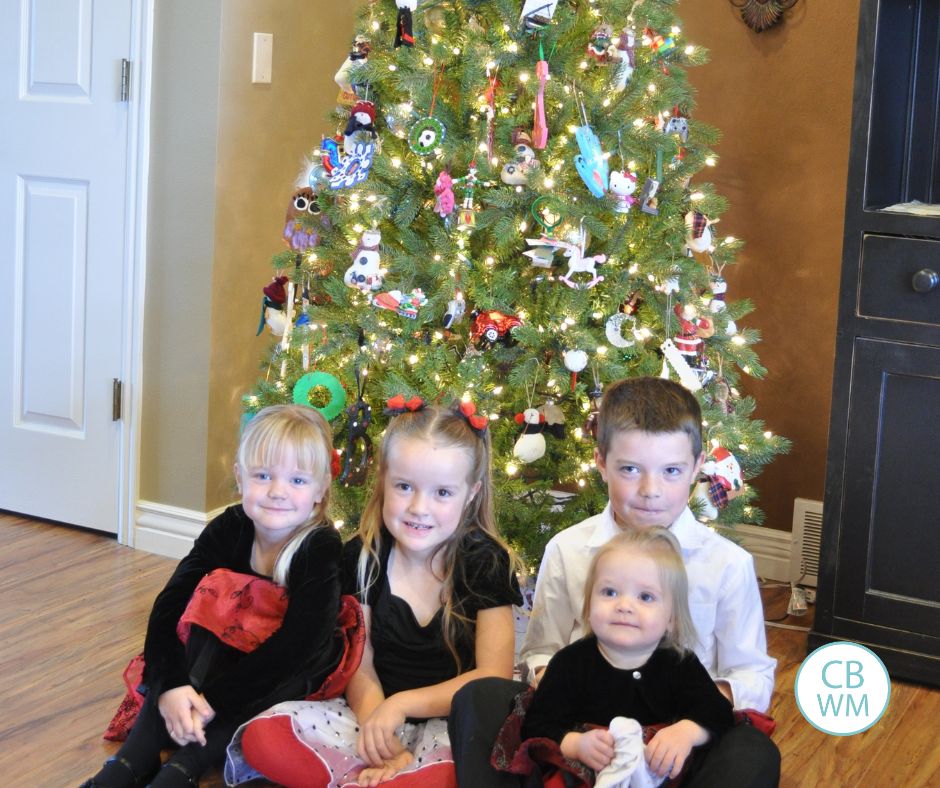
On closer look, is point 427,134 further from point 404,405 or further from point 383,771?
point 383,771

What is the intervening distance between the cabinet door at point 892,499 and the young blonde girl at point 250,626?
1.18 meters

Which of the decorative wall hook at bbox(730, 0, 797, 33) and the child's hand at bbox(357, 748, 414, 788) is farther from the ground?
the decorative wall hook at bbox(730, 0, 797, 33)

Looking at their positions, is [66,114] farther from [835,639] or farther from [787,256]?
[835,639]

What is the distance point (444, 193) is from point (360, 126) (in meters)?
0.27

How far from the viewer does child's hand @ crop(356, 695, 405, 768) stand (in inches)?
76.4

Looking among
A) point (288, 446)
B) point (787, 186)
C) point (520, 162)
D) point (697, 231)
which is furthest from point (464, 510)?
point (787, 186)

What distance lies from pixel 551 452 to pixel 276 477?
78cm

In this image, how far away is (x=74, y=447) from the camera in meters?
3.38

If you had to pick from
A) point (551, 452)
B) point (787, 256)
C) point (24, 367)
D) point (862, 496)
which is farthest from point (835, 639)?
point (24, 367)

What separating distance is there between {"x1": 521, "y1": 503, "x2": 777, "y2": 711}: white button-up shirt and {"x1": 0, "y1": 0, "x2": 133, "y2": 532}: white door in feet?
5.42

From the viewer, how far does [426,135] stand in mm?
2492

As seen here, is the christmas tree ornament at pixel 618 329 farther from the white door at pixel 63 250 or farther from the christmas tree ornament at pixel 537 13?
the white door at pixel 63 250

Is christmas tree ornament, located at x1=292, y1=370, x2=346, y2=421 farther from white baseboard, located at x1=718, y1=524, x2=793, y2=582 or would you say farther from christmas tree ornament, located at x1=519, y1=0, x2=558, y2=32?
white baseboard, located at x1=718, y1=524, x2=793, y2=582
